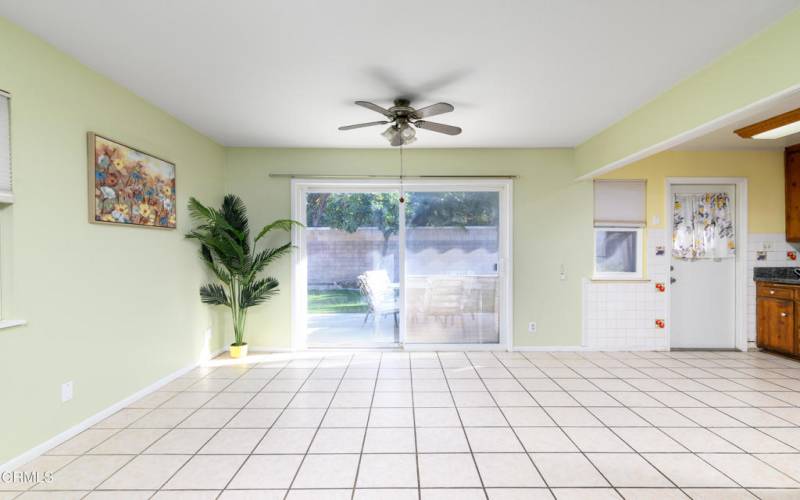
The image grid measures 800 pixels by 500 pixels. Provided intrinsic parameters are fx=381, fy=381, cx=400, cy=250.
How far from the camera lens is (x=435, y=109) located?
2729mm

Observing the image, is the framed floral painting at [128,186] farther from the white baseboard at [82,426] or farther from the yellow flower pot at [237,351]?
the yellow flower pot at [237,351]

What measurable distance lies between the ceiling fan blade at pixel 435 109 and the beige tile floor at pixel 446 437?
221 cm

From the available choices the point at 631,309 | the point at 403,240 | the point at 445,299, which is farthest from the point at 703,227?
the point at 403,240

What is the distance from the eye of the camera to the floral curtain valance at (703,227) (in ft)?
15.3

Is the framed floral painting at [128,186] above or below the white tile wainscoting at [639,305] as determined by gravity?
above

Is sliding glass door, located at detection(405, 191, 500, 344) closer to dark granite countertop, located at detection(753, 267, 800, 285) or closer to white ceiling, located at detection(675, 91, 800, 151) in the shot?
white ceiling, located at detection(675, 91, 800, 151)

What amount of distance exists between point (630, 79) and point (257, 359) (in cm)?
436

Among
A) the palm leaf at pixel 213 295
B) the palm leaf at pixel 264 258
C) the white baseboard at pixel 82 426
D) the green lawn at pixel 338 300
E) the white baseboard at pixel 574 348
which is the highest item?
the palm leaf at pixel 264 258

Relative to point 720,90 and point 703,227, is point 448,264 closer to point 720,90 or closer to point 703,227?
point 720,90

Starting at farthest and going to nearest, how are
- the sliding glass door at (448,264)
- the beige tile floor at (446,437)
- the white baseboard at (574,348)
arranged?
the sliding glass door at (448,264), the white baseboard at (574,348), the beige tile floor at (446,437)

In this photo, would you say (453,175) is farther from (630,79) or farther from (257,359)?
(257,359)

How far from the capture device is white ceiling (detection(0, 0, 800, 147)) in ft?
6.48

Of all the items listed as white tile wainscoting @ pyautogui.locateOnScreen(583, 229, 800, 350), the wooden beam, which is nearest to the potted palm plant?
white tile wainscoting @ pyautogui.locateOnScreen(583, 229, 800, 350)

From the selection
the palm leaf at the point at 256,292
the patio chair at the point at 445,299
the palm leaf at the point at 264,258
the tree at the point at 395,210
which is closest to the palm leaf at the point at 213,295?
the palm leaf at the point at 256,292
